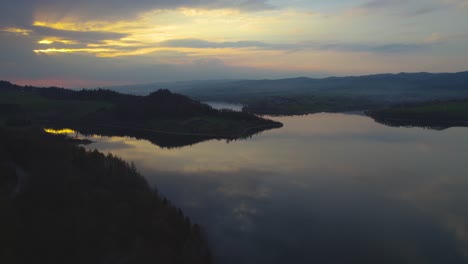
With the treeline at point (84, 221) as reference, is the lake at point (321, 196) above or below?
below

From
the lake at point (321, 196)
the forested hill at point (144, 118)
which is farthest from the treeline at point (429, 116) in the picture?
the forested hill at point (144, 118)

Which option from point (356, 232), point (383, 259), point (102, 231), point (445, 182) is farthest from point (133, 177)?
point (445, 182)

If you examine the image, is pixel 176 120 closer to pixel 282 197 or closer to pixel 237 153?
pixel 237 153

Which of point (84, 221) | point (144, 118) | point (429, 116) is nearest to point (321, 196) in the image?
point (84, 221)

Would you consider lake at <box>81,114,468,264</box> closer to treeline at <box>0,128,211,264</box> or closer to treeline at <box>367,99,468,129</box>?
treeline at <box>0,128,211,264</box>

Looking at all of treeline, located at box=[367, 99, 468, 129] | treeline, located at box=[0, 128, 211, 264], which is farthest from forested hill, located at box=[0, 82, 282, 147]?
treeline, located at box=[0, 128, 211, 264]

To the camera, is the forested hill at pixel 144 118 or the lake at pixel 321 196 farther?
the forested hill at pixel 144 118

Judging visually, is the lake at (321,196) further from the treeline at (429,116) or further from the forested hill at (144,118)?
the treeline at (429,116)
